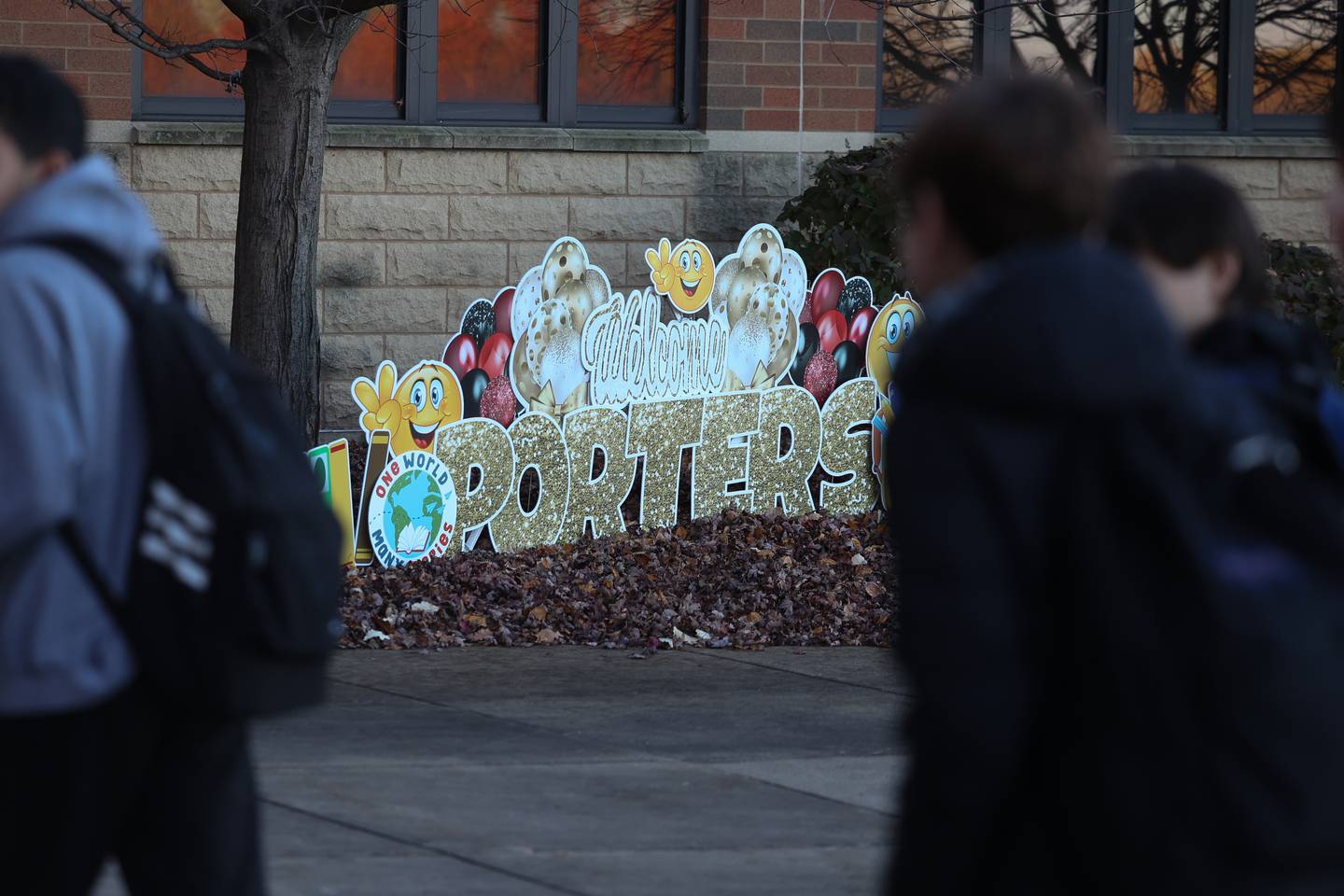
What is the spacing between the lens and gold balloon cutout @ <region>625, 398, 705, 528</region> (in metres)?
9.20

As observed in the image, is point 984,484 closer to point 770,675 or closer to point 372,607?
point 770,675

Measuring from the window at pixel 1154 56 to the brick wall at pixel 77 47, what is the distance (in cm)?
490

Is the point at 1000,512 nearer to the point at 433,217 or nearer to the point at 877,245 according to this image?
the point at 877,245

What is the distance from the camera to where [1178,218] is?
2861 mm

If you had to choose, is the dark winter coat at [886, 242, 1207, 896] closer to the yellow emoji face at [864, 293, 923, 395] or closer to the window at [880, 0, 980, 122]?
the yellow emoji face at [864, 293, 923, 395]

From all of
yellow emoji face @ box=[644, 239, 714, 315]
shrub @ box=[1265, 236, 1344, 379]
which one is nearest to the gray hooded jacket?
yellow emoji face @ box=[644, 239, 714, 315]

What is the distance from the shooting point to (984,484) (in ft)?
6.52

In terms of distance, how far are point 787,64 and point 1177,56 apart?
3.04 m

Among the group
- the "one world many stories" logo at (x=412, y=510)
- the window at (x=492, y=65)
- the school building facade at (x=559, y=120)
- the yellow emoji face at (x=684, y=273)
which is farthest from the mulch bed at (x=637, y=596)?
the window at (x=492, y=65)

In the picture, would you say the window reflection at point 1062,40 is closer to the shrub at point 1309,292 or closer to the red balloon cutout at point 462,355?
the shrub at point 1309,292

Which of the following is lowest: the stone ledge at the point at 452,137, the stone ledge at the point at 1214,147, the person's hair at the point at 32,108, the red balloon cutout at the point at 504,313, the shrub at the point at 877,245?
the person's hair at the point at 32,108

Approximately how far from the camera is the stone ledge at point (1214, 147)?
13102mm

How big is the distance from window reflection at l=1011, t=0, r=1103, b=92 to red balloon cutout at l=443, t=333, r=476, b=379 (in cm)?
590

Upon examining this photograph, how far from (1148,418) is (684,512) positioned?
24.8ft
